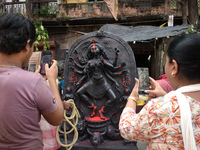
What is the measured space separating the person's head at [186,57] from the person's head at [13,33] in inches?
39.0

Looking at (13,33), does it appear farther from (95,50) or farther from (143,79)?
(143,79)

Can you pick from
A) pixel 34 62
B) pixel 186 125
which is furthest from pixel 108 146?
pixel 186 125

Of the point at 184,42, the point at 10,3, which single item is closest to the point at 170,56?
the point at 184,42

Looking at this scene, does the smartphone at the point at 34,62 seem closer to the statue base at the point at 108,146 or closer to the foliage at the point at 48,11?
the statue base at the point at 108,146

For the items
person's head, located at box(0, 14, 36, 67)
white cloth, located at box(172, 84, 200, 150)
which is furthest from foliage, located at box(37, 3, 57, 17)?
white cloth, located at box(172, 84, 200, 150)

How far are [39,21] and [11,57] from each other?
9.23 meters

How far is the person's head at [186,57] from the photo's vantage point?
108 cm

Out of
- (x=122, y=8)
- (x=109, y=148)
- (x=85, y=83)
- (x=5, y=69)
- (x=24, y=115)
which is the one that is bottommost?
(x=109, y=148)

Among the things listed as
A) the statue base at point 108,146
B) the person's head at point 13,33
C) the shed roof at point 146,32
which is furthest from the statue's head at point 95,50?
the shed roof at point 146,32

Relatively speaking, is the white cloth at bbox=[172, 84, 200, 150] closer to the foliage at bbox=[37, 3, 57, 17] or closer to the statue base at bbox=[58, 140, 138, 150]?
the statue base at bbox=[58, 140, 138, 150]

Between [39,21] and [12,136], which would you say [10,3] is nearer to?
[39,21]

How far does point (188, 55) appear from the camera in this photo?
108 centimetres

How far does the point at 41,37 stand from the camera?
28.8 ft

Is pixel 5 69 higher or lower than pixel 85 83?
higher
